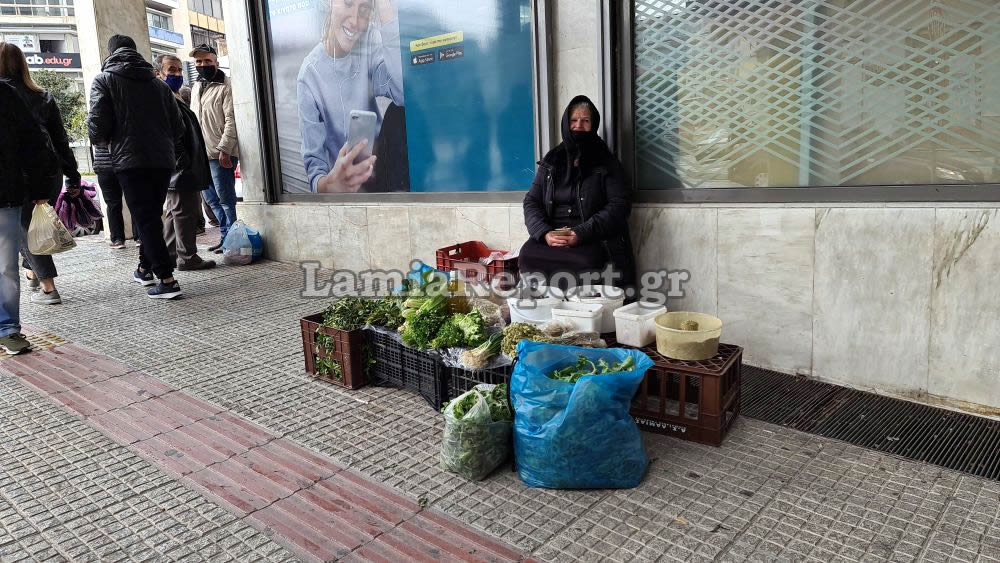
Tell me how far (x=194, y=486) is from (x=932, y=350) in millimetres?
3540

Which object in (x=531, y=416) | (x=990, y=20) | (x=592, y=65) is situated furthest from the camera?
(x=592, y=65)

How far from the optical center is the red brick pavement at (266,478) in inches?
91.6

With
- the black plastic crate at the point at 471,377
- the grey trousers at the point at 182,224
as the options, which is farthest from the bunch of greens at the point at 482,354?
the grey trousers at the point at 182,224

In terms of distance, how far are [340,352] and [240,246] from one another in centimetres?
456

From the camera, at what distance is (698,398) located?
3.03m

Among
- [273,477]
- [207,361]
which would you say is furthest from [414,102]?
[273,477]

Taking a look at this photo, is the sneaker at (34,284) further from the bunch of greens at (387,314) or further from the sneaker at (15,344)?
the bunch of greens at (387,314)

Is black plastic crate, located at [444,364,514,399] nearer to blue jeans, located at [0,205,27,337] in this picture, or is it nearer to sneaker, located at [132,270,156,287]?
blue jeans, located at [0,205,27,337]

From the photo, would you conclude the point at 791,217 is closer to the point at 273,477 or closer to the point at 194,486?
the point at 273,477

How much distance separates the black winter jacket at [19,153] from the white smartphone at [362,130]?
2.63m

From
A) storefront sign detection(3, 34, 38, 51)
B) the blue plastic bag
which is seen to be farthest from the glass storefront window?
storefront sign detection(3, 34, 38, 51)

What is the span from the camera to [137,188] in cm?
586

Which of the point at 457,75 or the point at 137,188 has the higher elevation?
the point at 457,75

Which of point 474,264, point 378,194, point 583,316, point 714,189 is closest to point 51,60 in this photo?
point 378,194
